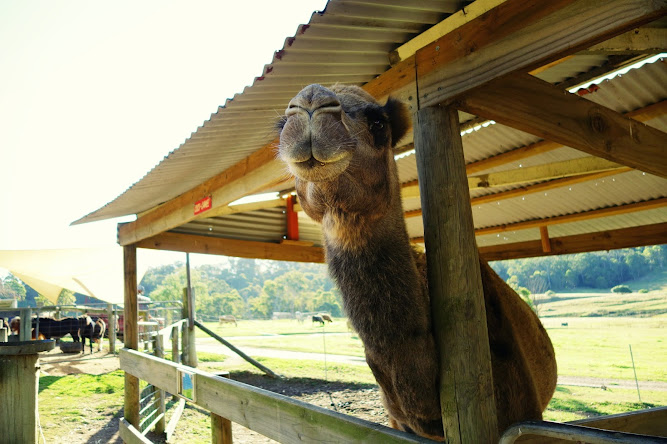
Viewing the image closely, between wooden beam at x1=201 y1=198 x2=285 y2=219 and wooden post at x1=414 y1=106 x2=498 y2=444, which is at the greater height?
wooden beam at x1=201 y1=198 x2=285 y2=219

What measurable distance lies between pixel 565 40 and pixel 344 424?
1781mm

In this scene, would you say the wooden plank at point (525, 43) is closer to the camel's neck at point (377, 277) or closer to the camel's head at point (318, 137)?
the camel's head at point (318, 137)

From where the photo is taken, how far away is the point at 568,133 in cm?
213

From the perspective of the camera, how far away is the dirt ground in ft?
25.8

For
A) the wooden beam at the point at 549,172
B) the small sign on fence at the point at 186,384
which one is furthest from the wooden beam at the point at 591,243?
the small sign on fence at the point at 186,384

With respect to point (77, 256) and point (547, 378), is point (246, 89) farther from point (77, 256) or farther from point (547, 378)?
point (77, 256)

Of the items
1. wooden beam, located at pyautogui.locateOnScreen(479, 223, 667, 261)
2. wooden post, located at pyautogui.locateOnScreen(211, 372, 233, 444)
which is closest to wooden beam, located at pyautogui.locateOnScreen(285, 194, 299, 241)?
wooden beam, located at pyautogui.locateOnScreen(479, 223, 667, 261)

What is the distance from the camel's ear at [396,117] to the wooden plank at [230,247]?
516cm

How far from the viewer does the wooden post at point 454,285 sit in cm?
171

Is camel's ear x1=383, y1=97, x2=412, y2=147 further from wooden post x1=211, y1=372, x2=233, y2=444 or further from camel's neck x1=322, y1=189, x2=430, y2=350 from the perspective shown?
wooden post x1=211, y1=372, x2=233, y2=444

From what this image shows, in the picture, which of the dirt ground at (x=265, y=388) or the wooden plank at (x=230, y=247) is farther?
the dirt ground at (x=265, y=388)

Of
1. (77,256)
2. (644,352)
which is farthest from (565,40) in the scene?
(77,256)

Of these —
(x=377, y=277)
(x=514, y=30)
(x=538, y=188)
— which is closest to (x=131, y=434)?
(x=377, y=277)

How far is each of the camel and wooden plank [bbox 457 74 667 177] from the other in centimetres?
50
